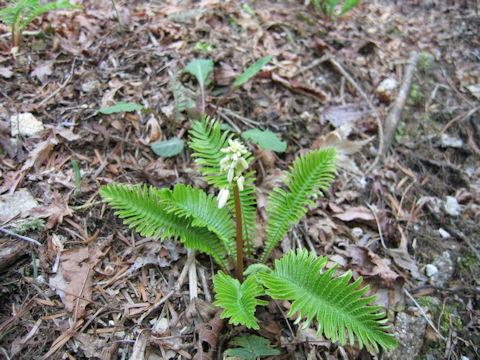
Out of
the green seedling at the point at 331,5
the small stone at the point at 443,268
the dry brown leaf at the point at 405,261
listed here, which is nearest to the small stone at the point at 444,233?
the small stone at the point at 443,268

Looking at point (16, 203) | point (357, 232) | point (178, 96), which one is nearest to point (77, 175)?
point (16, 203)

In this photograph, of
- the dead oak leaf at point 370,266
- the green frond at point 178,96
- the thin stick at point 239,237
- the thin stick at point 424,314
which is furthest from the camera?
the green frond at point 178,96

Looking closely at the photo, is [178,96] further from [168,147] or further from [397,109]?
[397,109]

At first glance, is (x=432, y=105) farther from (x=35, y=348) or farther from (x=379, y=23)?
(x=35, y=348)

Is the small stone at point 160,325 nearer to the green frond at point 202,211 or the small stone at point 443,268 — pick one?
the green frond at point 202,211

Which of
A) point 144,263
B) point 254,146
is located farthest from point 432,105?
point 144,263
